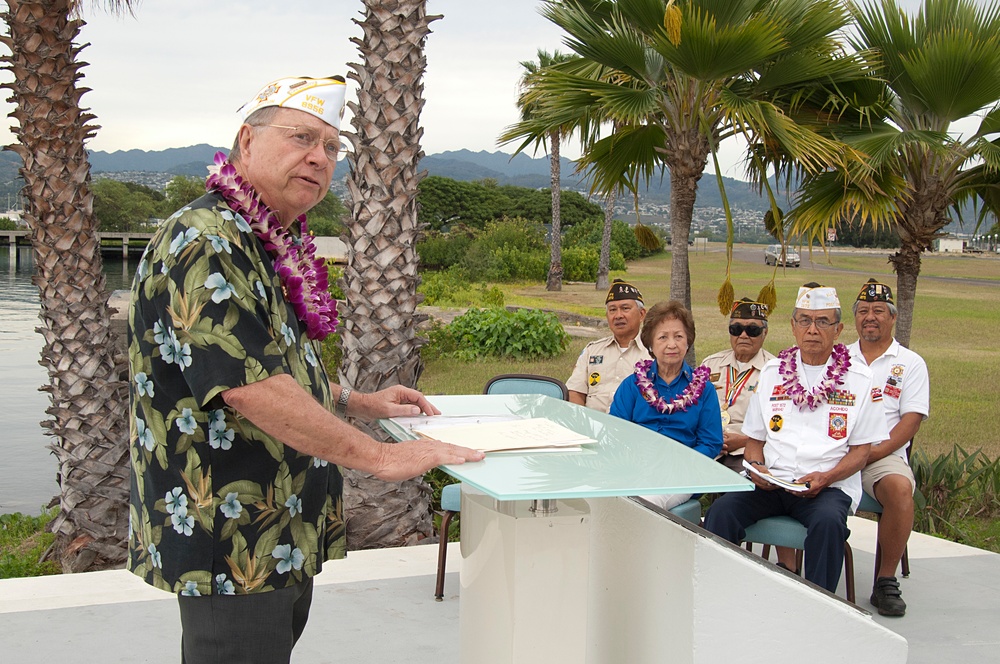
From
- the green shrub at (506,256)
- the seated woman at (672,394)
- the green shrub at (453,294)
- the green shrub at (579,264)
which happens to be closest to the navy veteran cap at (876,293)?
the seated woman at (672,394)

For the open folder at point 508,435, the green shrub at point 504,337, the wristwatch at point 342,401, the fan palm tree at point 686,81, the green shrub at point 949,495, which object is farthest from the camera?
the green shrub at point 504,337

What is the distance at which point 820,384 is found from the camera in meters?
4.15

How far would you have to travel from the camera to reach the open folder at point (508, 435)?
215 cm

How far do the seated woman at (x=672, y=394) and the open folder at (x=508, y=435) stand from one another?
193 centimetres

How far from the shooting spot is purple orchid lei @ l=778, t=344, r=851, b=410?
412 centimetres

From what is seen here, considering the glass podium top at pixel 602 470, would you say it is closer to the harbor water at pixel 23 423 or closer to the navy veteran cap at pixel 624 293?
the navy veteran cap at pixel 624 293

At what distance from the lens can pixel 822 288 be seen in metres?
4.32

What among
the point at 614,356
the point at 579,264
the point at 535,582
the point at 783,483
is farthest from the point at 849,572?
the point at 579,264

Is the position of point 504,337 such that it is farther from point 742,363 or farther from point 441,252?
point 441,252

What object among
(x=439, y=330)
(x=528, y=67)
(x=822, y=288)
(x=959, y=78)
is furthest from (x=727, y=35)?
(x=528, y=67)

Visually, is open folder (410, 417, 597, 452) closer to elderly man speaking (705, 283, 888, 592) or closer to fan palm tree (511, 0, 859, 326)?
elderly man speaking (705, 283, 888, 592)

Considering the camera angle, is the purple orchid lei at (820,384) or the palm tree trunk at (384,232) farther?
the palm tree trunk at (384,232)

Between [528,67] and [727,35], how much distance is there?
21283mm

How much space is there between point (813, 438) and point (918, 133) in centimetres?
365
